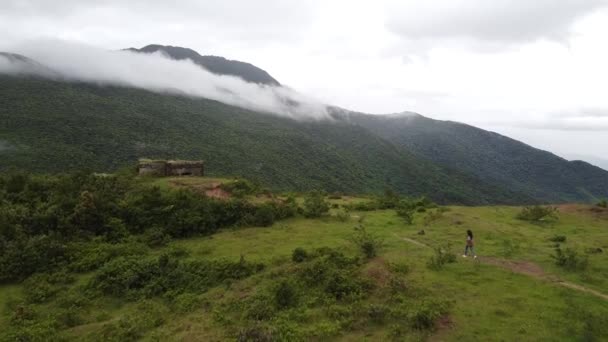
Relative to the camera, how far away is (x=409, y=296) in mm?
12344

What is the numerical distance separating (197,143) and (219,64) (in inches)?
4800

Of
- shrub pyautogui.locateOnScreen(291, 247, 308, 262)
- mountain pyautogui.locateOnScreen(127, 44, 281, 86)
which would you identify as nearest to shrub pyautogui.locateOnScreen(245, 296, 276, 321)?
shrub pyautogui.locateOnScreen(291, 247, 308, 262)

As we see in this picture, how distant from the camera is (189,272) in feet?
51.5

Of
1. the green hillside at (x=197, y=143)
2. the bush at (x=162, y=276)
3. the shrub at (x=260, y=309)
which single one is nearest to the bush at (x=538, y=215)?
the bush at (x=162, y=276)

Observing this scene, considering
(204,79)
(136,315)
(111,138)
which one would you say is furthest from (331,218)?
(204,79)

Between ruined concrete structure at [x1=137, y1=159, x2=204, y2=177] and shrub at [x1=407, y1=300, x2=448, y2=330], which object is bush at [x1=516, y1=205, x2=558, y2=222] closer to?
shrub at [x1=407, y1=300, x2=448, y2=330]

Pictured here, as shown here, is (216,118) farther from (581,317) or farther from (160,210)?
(581,317)

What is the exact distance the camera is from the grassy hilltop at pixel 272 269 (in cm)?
1104

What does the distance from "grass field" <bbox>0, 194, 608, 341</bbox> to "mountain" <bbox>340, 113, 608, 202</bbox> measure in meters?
108

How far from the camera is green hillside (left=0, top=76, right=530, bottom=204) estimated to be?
192ft

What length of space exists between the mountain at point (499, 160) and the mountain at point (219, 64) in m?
49.3

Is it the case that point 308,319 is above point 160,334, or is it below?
above

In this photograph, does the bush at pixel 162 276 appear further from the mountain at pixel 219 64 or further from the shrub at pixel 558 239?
the mountain at pixel 219 64

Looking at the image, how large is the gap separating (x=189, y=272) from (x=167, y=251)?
9.26 ft
